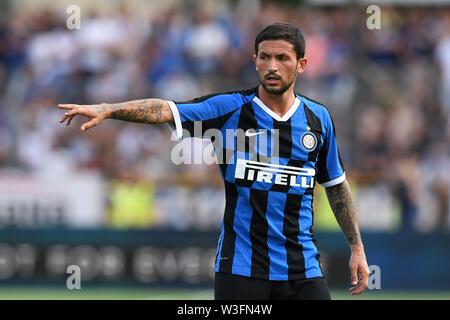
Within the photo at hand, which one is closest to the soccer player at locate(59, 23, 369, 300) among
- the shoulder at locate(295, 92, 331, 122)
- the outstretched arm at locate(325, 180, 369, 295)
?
the shoulder at locate(295, 92, 331, 122)

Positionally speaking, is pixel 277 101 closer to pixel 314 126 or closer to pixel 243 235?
pixel 314 126

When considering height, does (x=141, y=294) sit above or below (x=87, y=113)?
below

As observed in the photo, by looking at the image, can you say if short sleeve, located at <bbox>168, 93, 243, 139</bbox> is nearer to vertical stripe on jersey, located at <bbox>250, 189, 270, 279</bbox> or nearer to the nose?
the nose

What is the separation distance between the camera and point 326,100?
1418 cm

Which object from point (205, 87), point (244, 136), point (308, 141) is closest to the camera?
point (244, 136)

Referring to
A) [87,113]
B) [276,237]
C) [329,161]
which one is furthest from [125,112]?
[329,161]

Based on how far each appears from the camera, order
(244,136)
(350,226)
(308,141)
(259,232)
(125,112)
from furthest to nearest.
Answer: (350,226) < (308,141) < (244,136) < (259,232) < (125,112)

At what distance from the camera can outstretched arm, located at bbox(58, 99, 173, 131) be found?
4.76 metres

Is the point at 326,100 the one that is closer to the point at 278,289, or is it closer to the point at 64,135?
the point at 64,135

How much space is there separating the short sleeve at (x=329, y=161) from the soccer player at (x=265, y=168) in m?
0.13

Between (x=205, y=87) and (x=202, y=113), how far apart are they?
8.90 meters

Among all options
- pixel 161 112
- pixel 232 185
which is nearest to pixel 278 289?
pixel 232 185

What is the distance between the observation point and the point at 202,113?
532 cm

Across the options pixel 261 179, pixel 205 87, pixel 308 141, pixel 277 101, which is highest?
pixel 205 87
